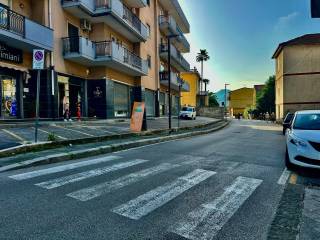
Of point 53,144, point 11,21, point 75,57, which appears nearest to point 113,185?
point 53,144

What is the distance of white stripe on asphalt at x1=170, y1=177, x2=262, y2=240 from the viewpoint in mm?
3605

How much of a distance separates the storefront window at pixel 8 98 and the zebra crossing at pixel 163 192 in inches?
405

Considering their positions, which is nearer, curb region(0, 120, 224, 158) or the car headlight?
the car headlight

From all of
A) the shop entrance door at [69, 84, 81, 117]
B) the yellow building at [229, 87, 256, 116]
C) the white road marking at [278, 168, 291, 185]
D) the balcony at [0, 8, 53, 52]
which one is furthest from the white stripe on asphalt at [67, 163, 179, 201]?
the yellow building at [229, 87, 256, 116]

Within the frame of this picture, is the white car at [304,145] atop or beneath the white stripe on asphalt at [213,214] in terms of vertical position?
atop

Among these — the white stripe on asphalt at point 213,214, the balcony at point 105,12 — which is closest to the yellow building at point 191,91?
the balcony at point 105,12

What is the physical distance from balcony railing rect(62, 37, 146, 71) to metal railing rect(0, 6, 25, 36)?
423 cm

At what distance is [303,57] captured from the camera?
40344 mm

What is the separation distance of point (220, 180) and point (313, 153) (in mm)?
2235

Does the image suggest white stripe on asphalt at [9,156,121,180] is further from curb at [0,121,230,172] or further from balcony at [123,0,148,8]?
balcony at [123,0,148,8]

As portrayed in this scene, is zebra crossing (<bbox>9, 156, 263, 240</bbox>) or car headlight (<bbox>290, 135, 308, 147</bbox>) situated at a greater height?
car headlight (<bbox>290, 135, 308, 147</bbox>)

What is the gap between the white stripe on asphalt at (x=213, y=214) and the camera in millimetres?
3605

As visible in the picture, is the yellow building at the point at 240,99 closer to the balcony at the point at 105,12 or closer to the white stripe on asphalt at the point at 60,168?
the balcony at the point at 105,12

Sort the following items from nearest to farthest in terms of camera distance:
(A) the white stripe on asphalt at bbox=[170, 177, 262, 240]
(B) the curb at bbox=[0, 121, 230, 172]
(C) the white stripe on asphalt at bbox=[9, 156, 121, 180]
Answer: (A) the white stripe on asphalt at bbox=[170, 177, 262, 240] < (C) the white stripe on asphalt at bbox=[9, 156, 121, 180] < (B) the curb at bbox=[0, 121, 230, 172]
